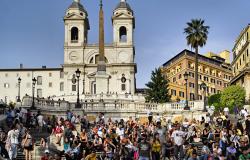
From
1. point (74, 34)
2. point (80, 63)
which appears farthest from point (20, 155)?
point (74, 34)

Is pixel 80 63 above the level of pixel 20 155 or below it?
above

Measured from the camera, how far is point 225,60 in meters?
160

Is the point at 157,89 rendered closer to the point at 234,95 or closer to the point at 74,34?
the point at 234,95

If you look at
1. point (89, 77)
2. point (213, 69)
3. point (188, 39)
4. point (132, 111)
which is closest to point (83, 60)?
point (89, 77)

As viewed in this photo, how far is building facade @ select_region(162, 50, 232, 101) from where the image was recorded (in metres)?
129

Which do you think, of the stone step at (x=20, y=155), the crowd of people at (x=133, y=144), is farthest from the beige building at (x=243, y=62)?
the stone step at (x=20, y=155)

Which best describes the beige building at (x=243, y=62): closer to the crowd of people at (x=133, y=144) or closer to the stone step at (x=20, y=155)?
the crowd of people at (x=133, y=144)

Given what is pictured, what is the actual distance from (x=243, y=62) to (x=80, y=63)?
39281 mm

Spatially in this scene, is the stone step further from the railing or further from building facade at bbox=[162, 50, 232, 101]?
building facade at bbox=[162, 50, 232, 101]

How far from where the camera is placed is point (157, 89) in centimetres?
8919

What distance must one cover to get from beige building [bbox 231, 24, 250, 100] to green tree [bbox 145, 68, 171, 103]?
1204cm

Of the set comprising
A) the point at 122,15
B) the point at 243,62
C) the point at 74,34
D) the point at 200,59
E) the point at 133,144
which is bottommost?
the point at 133,144

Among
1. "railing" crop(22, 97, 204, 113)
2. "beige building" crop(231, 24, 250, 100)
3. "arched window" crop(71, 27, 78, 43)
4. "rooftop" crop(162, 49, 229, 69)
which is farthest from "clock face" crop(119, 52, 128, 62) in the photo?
"railing" crop(22, 97, 204, 113)

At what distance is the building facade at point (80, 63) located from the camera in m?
122
